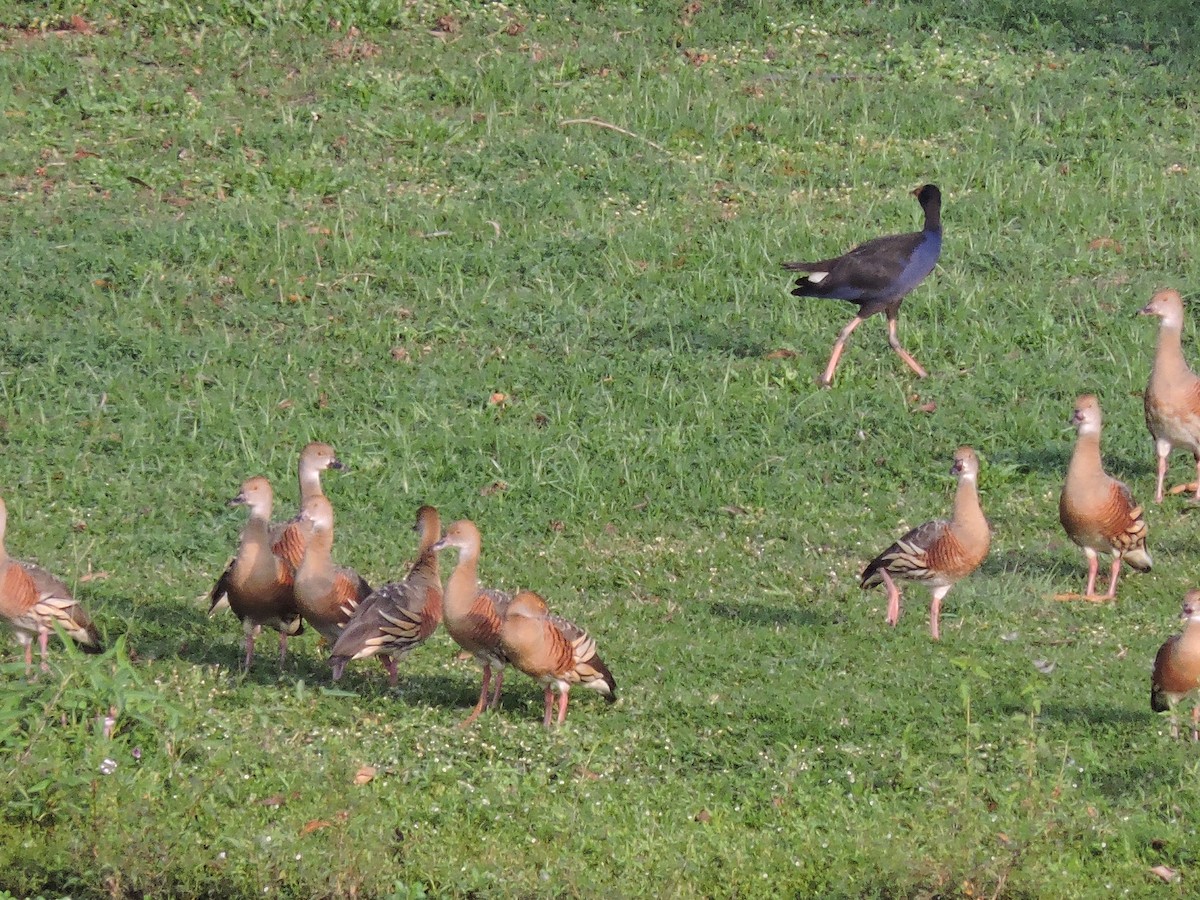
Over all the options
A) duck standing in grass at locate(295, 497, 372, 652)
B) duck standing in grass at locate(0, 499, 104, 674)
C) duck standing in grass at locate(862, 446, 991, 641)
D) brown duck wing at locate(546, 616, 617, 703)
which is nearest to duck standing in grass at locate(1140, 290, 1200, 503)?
duck standing in grass at locate(862, 446, 991, 641)

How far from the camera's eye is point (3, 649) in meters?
9.08

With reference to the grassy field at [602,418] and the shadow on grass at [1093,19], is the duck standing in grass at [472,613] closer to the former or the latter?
the grassy field at [602,418]

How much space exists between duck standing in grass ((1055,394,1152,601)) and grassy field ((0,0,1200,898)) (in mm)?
294

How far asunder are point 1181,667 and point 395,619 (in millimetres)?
3478

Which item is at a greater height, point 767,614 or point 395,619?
point 395,619

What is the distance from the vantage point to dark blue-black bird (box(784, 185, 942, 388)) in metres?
13.0

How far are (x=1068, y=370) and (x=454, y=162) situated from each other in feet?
20.5

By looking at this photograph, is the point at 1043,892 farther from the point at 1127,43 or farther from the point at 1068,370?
the point at 1127,43

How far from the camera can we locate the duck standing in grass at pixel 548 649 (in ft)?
25.8

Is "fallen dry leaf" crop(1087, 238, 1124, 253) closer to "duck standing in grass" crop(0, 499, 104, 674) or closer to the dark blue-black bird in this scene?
the dark blue-black bird

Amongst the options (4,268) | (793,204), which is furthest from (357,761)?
(793,204)

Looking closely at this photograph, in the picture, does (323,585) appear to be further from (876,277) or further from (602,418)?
(876,277)

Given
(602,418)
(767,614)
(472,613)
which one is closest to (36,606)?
(472,613)

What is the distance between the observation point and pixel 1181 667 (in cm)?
771
